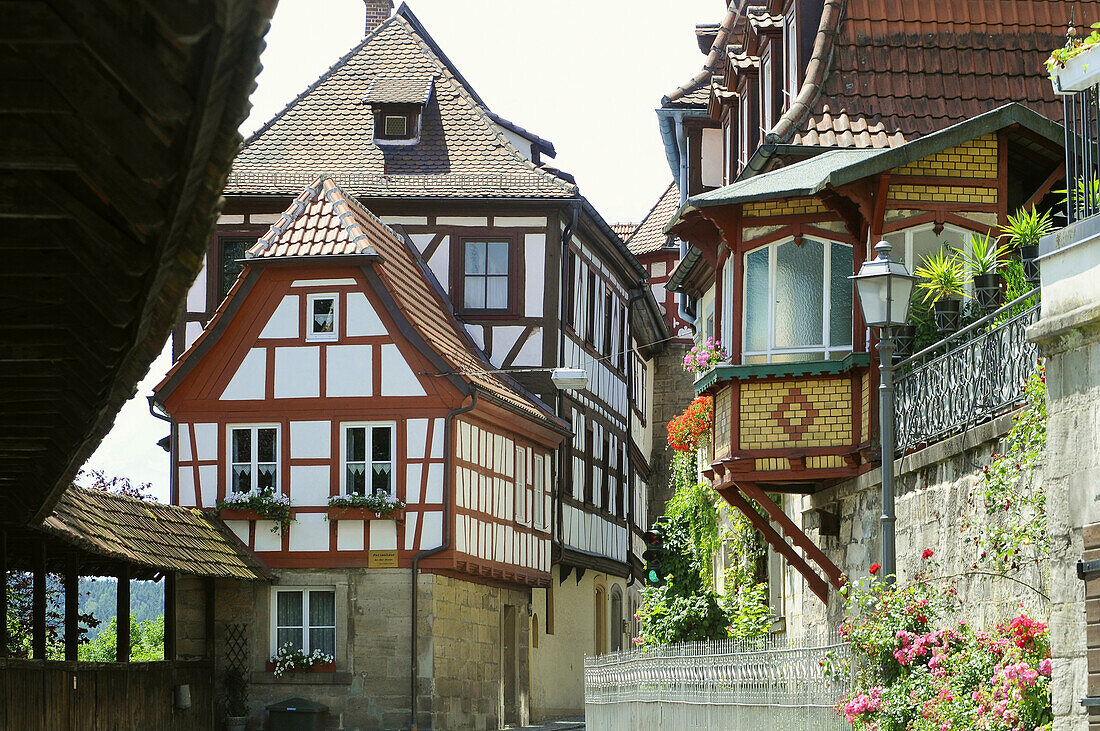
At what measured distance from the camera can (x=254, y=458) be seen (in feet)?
88.7

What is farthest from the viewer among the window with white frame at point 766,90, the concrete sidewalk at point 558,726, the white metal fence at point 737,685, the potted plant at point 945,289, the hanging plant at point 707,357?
the concrete sidewalk at point 558,726

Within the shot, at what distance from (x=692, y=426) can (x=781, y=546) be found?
3111mm

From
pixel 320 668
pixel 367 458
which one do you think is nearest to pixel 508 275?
pixel 367 458

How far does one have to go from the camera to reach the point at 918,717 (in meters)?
11.0

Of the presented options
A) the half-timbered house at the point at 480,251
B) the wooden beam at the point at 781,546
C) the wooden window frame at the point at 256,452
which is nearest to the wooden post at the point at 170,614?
the half-timbered house at the point at 480,251

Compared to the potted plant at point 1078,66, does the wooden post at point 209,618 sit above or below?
below

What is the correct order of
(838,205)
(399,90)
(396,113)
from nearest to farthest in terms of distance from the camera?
(838,205)
(396,113)
(399,90)

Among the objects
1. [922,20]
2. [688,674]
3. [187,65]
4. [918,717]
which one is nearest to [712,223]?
[922,20]

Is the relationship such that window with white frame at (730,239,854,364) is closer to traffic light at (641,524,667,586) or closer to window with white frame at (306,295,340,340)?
traffic light at (641,524,667,586)

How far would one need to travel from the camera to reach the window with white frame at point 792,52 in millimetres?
18969

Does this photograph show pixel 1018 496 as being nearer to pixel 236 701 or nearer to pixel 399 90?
pixel 236 701

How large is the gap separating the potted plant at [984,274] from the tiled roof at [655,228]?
30952mm

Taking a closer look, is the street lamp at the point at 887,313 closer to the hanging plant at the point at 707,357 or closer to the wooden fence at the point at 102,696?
the hanging plant at the point at 707,357

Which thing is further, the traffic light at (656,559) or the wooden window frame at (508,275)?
the wooden window frame at (508,275)
